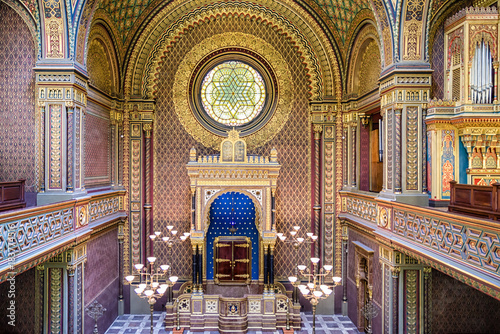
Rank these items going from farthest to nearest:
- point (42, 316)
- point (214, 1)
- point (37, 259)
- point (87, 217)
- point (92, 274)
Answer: point (214, 1) < point (92, 274) < point (87, 217) < point (42, 316) < point (37, 259)

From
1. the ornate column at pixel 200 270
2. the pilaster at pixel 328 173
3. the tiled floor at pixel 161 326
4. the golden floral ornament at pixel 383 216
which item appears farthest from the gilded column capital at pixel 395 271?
the ornate column at pixel 200 270

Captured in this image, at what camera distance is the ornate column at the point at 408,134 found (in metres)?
7.09

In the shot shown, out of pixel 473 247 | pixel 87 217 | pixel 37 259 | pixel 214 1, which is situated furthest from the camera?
pixel 214 1

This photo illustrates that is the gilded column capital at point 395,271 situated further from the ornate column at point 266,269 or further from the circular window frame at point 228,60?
the circular window frame at point 228,60

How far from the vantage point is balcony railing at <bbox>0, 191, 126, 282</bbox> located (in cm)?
496

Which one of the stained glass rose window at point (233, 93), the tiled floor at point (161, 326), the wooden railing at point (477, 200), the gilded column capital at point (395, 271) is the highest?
the stained glass rose window at point (233, 93)

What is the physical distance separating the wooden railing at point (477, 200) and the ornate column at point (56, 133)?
7.76 metres

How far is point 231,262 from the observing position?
10.8m

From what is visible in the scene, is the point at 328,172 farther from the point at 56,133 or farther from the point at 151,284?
the point at 56,133

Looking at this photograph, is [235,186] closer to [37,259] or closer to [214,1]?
[37,259]

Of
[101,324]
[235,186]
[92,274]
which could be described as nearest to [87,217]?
[92,274]

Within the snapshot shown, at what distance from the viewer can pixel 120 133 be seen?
35.3 ft

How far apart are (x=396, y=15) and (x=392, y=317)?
22.3 ft

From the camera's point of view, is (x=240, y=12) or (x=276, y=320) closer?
(x=276, y=320)
